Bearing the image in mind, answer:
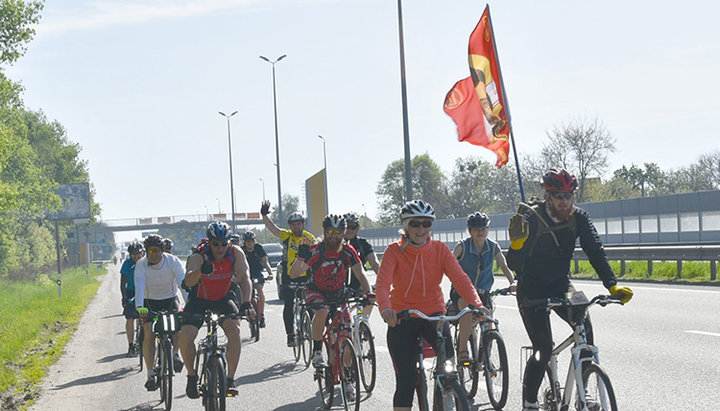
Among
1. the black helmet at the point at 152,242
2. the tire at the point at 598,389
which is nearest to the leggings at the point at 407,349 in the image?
the tire at the point at 598,389

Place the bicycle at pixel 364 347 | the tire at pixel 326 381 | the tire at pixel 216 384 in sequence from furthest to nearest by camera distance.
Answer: the bicycle at pixel 364 347, the tire at pixel 326 381, the tire at pixel 216 384

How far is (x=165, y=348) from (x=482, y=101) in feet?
20.1

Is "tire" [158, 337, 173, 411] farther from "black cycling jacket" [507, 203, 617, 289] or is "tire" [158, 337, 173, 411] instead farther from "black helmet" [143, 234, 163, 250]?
"black cycling jacket" [507, 203, 617, 289]

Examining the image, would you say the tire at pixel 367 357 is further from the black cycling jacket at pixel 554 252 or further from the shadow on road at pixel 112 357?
the shadow on road at pixel 112 357

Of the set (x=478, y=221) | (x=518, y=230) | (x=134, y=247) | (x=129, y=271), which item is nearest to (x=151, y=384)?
(x=134, y=247)

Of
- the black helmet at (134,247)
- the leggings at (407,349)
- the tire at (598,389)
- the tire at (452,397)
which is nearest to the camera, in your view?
the tire at (598,389)

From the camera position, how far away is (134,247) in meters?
12.3

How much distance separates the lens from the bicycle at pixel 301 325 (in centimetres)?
1118

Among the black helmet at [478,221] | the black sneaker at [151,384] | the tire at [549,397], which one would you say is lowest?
the black sneaker at [151,384]

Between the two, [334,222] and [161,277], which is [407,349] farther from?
[161,277]

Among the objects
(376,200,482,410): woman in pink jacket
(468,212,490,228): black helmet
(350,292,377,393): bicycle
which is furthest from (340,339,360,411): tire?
(376,200,482,410): woman in pink jacket

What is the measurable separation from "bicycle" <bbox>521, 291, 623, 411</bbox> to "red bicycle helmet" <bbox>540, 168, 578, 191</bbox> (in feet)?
2.17

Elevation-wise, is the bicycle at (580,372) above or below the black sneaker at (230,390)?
above

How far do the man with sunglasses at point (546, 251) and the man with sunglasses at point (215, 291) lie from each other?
2722mm
